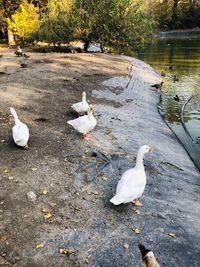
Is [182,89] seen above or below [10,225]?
below

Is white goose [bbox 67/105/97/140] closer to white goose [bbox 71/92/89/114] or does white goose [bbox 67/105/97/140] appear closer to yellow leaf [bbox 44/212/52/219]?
white goose [bbox 71/92/89/114]

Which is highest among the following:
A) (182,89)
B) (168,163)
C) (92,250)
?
(92,250)

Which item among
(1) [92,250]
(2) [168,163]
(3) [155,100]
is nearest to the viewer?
(1) [92,250]

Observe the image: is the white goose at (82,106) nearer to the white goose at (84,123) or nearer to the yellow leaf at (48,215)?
the white goose at (84,123)

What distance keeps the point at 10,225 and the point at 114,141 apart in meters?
8.01

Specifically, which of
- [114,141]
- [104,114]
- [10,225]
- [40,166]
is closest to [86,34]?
[104,114]

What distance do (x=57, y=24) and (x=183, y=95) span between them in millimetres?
23254

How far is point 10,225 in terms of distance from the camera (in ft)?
35.3

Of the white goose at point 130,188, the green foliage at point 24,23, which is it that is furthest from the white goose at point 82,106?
the green foliage at point 24,23

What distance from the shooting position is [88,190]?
13023mm

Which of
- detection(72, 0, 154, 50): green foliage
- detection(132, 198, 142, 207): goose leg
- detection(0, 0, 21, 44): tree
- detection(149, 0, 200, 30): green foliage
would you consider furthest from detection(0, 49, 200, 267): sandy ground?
detection(149, 0, 200, 30): green foliage

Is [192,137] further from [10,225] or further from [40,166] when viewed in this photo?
[10,225]

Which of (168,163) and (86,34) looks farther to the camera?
(86,34)

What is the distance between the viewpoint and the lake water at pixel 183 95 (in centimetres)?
2311
